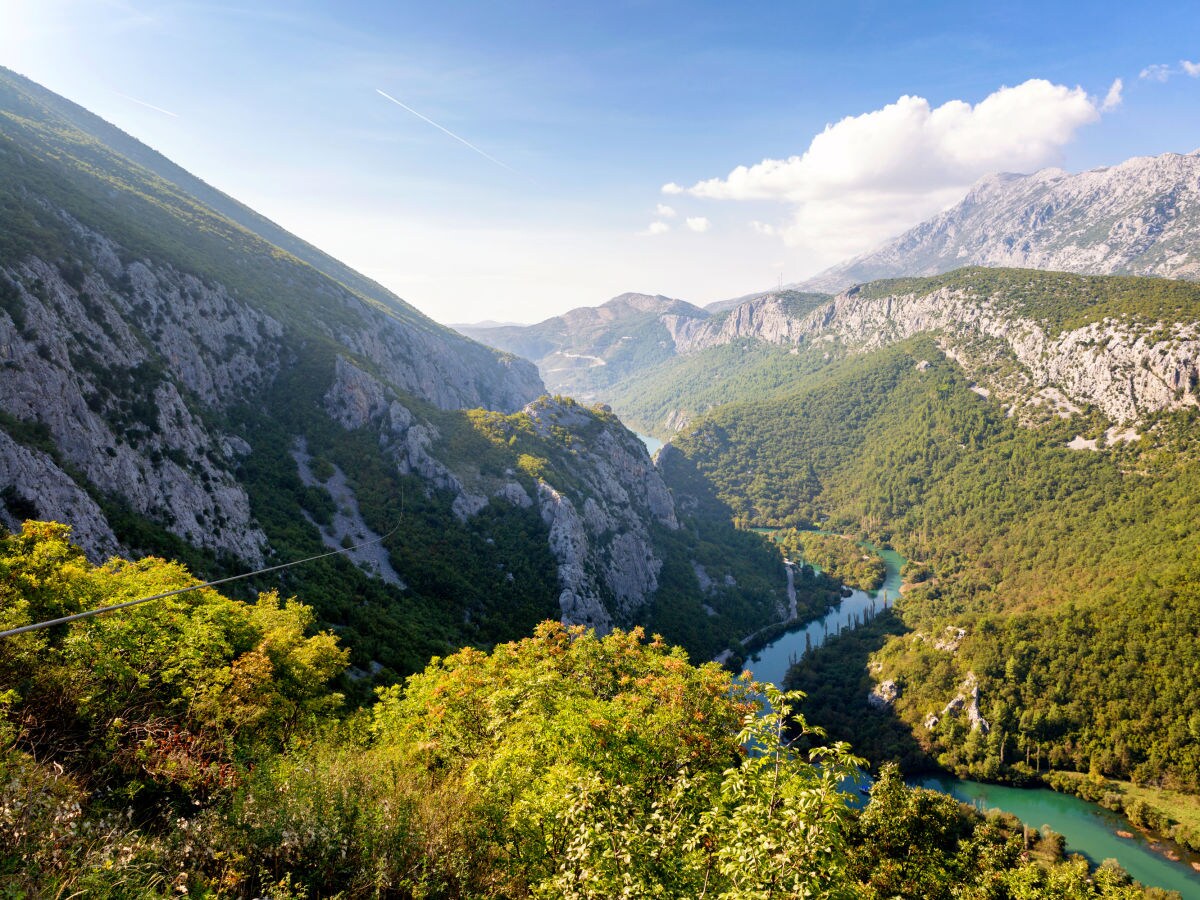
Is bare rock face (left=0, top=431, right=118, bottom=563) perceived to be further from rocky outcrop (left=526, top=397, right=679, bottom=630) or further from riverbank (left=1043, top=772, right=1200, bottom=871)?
riverbank (left=1043, top=772, right=1200, bottom=871)

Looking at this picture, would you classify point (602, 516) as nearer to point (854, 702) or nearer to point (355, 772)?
point (854, 702)

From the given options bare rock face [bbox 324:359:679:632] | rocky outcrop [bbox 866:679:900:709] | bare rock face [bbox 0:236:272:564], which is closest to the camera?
bare rock face [bbox 0:236:272:564]

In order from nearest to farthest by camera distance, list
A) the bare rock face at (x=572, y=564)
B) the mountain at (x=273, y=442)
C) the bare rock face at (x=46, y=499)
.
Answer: the bare rock face at (x=46, y=499) → the mountain at (x=273, y=442) → the bare rock face at (x=572, y=564)

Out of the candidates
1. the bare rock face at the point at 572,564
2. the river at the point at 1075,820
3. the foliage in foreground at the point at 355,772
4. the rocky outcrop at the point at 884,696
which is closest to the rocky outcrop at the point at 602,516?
the bare rock face at the point at 572,564

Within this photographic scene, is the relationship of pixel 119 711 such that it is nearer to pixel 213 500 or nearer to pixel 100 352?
pixel 213 500

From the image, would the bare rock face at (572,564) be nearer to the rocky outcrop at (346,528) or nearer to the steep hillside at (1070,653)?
the rocky outcrop at (346,528)

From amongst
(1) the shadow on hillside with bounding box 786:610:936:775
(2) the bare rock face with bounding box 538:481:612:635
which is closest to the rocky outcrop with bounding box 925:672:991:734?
(1) the shadow on hillside with bounding box 786:610:936:775
